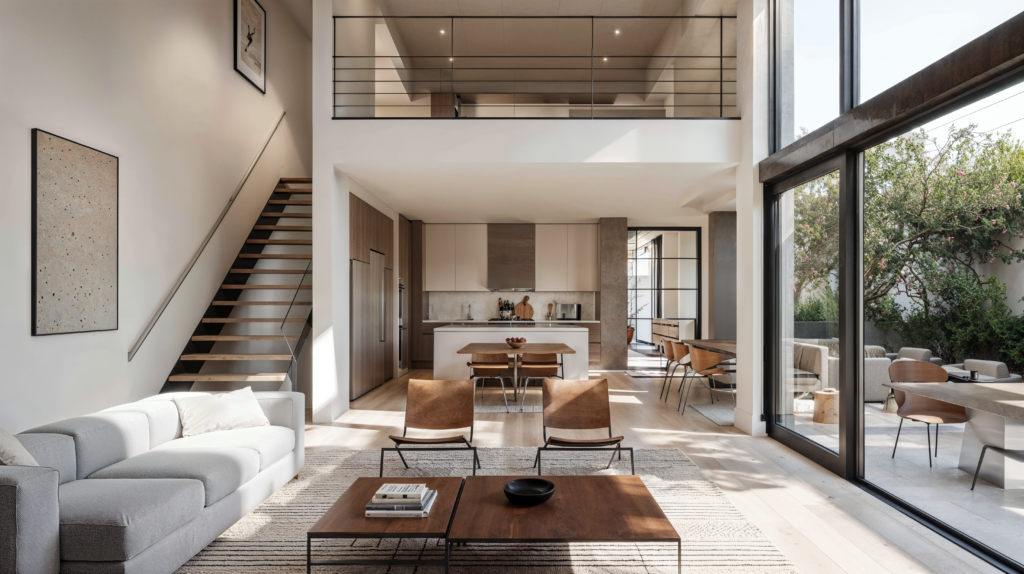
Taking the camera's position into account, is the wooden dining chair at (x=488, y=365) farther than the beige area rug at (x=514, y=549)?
Yes

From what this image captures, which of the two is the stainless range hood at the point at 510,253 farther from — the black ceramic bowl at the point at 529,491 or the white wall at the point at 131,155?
the black ceramic bowl at the point at 529,491

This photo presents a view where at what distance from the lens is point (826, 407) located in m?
4.25

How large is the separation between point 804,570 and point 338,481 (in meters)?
2.89

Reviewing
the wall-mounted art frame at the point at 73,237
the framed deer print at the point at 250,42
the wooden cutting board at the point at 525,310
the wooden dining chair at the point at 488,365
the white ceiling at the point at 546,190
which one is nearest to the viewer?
the wall-mounted art frame at the point at 73,237

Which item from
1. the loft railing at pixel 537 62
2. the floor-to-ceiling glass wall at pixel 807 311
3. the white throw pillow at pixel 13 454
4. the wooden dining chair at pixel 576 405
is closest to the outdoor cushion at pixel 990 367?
the floor-to-ceiling glass wall at pixel 807 311

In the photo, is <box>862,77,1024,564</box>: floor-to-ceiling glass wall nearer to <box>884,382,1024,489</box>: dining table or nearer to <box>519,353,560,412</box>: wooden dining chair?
<box>884,382,1024,489</box>: dining table

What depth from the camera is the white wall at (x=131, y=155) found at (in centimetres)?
354

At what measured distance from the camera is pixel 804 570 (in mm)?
2629

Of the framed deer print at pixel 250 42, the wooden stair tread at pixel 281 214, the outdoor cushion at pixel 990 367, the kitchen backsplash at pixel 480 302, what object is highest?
the framed deer print at pixel 250 42

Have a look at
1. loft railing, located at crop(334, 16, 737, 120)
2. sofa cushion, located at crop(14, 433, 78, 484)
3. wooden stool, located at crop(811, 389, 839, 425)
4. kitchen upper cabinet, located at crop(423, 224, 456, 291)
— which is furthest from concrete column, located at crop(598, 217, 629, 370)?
sofa cushion, located at crop(14, 433, 78, 484)

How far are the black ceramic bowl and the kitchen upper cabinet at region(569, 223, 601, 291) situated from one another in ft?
25.6

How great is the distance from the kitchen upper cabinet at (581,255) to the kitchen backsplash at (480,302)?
363 mm

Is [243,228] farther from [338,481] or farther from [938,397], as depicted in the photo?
[938,397]

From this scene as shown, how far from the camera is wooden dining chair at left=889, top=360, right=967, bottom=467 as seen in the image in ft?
10.2
